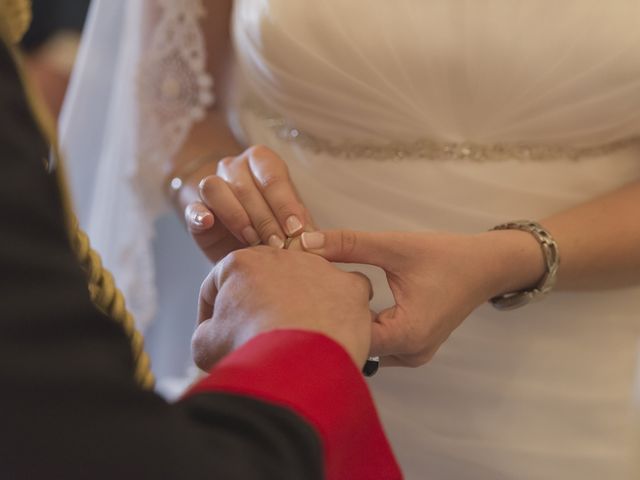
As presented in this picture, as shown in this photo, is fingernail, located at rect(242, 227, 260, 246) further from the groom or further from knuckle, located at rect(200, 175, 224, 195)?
the groom

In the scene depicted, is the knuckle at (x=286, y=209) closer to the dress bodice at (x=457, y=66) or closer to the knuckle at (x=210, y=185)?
the knuckle at (x=210, y=185)

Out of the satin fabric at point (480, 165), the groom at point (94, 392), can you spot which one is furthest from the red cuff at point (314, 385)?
the satin fabric at point (480, 165)

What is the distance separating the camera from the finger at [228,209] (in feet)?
2.58

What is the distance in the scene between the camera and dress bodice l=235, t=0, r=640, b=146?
85 cm

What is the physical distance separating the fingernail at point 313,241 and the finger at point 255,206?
0.03 m

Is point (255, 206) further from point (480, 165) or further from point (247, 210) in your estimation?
point (480, 165)

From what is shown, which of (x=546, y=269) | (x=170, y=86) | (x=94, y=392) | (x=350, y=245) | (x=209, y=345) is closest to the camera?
(x=94, y=392)

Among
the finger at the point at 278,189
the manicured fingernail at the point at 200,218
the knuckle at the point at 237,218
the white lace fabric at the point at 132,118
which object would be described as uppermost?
the finger at the point at 278,189

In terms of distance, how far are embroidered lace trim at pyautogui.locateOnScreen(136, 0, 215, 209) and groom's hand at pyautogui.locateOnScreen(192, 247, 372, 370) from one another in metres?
0.45

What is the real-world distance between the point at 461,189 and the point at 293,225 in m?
0.24

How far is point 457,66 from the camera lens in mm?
863

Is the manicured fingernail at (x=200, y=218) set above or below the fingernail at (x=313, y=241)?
below

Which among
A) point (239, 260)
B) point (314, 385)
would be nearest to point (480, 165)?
point (239, 260)

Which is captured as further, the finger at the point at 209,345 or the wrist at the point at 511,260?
the wrist at the point at 511,260
